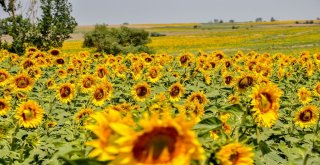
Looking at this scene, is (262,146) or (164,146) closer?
(164,146)

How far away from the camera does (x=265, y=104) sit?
3.19 m

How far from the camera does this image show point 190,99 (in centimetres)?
643

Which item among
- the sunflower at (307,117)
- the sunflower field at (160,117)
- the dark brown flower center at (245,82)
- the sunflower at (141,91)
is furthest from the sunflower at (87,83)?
the sunflower at (307,117)

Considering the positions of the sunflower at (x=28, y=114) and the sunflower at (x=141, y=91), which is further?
the sunflower at (x=141, y=91)

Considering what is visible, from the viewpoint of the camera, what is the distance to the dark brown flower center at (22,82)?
7707 millimetres

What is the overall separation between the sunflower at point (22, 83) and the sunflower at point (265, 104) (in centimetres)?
530

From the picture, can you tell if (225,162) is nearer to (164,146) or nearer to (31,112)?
(164,146)

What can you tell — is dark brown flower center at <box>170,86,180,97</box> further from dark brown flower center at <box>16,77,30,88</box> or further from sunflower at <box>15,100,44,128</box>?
sunflower at <box>15,100,44,128</box>

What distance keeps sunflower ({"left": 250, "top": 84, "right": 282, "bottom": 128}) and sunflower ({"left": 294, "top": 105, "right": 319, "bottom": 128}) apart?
3.18m

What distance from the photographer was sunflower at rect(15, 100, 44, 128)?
17.7 ft

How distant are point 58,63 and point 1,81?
11.7 feet

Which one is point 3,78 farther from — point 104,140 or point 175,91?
point 104,140

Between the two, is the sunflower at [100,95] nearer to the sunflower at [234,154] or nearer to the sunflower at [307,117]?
the sunflower at [307,117]

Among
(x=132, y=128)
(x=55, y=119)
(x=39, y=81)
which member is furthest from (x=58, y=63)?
(x=132, y=128)
